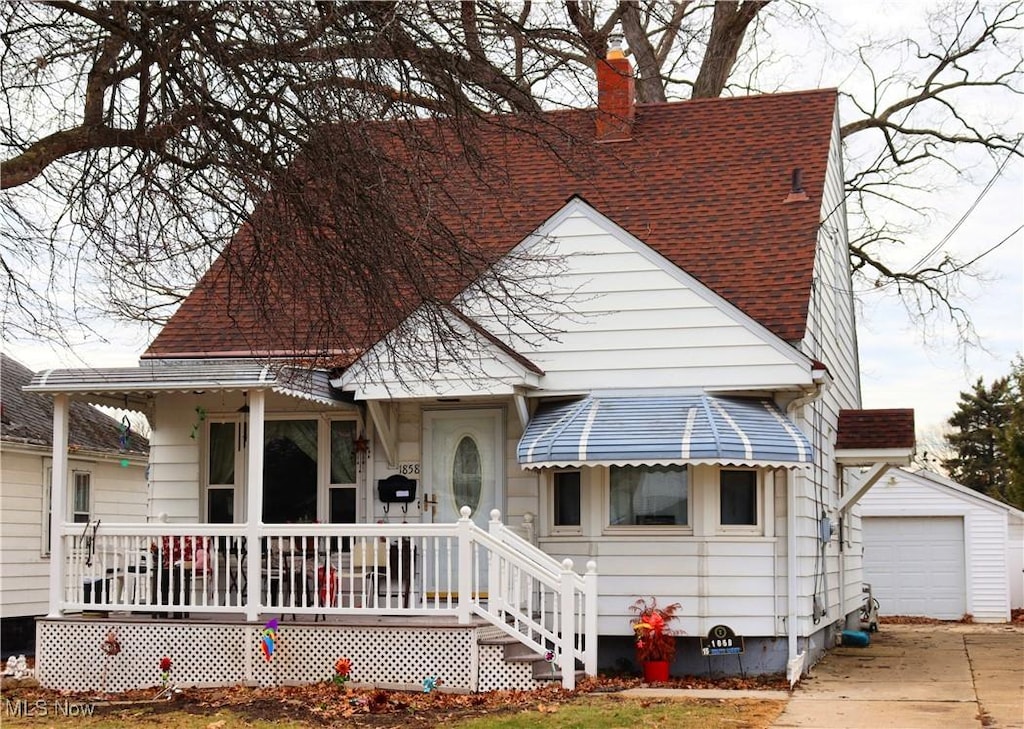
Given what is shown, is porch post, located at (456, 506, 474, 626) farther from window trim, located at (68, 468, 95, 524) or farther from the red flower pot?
window trim, located at (68, 468, 95, 524)

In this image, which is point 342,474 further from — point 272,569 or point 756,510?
point 756,510

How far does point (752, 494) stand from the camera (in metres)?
15.0

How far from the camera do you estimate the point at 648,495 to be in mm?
15031

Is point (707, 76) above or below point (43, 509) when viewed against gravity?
above

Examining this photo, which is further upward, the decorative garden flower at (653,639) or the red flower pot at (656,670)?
the decorative garden flower at (653,639)

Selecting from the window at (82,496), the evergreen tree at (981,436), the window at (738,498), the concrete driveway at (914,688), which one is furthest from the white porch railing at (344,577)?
the evergreen tree at (981,436)

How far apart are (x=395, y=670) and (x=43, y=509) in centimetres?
1320

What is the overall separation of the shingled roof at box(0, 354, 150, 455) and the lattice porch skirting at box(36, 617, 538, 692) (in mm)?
9307

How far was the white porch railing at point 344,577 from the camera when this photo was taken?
13594 mm

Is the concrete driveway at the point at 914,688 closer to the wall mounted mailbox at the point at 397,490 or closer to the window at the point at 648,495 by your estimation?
the window at the point at 648,495

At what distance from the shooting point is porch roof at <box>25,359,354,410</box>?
14.2 metres

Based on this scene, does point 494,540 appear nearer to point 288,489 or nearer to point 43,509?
point 288,489

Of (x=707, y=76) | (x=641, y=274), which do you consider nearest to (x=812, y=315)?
(x=641, y=274)

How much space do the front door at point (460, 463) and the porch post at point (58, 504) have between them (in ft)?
13.6
